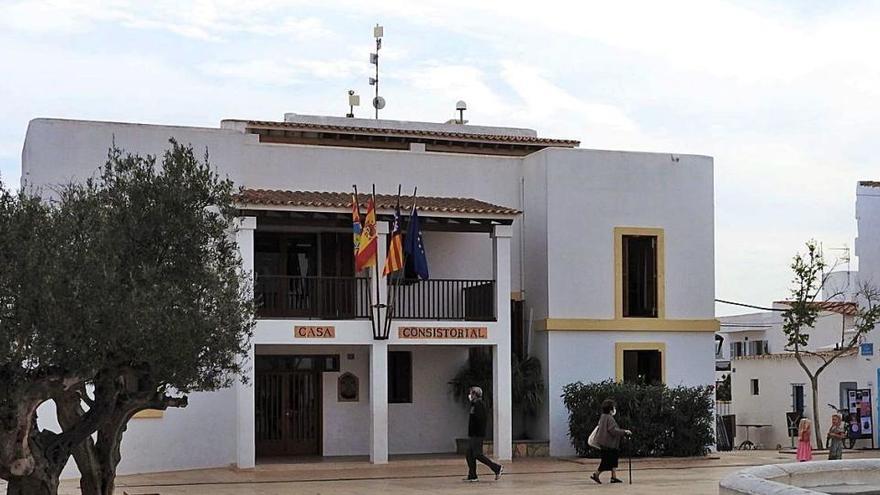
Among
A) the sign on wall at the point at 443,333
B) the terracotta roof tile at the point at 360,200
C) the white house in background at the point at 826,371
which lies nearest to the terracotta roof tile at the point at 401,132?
the terracotta roof tile at the point at 360,200

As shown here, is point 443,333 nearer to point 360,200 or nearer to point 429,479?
point 360,200

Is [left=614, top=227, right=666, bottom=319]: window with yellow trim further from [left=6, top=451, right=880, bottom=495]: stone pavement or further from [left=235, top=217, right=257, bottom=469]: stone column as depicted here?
[left=235, top=217, right=257, bottom=469]: stone column

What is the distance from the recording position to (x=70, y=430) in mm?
15742

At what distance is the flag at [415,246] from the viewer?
2605cm

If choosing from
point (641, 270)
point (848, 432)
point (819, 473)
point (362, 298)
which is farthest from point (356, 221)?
point (848, 432)

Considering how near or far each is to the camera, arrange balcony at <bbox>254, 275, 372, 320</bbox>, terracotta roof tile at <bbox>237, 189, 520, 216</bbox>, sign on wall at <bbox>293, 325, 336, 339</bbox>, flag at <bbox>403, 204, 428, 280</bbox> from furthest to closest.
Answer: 1. balcony at <bbox>254, 275, 372, 320</bbox>
2. flag at <bbox>403, 204, 428, 280</bbox>
3. sign on wall at <bbox>293, 325, 336, 339</bbox>
4. terracotta roof tile at <bbox>237, 189, 520, 216</bbox>

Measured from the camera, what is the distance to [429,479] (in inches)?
926

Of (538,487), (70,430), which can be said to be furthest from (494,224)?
(70,430)

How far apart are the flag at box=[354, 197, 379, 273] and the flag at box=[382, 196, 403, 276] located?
308mm

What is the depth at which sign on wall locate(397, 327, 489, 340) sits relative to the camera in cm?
2662

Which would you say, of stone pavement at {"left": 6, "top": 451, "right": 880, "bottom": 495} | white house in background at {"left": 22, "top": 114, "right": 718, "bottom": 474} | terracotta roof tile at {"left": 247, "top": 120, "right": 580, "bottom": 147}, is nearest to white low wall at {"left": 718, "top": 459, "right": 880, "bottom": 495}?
stone pavement at {"left": 6, "top": 451, "right": 880, "bottom": 495}

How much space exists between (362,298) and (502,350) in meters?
3.08

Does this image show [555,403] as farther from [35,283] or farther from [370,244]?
[35,283]

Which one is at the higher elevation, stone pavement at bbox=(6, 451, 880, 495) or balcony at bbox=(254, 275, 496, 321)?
balcony at bbox=(254, 275, 496, 321)
